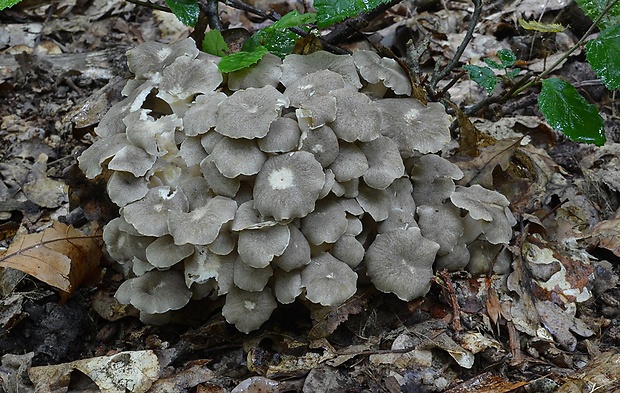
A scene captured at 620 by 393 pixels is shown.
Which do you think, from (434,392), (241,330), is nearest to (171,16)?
(241,330)

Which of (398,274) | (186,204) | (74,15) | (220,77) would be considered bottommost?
(74,15)

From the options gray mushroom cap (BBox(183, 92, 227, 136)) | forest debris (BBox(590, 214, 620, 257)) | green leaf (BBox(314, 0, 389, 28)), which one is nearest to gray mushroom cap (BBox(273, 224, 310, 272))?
gray mushroom cap (BBox(183, 92, 227, 136))

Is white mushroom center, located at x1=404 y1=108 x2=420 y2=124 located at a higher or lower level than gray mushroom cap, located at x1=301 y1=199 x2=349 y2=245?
higher

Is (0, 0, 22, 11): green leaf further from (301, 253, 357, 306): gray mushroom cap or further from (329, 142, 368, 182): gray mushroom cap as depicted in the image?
(301, 253, 357, 306): gray mushroom cap

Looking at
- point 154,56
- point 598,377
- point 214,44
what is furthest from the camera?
point 214,44

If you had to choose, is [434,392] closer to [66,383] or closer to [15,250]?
[66,383]

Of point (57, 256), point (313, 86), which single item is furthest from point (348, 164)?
point (57, 256)

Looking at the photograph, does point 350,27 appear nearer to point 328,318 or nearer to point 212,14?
point 212,14
